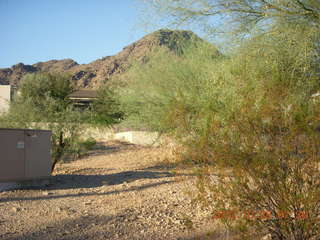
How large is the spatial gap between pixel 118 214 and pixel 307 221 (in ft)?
9.82

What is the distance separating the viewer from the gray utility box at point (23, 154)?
7.16m

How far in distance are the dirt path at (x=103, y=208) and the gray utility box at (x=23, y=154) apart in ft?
1.06

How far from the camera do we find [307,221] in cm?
290

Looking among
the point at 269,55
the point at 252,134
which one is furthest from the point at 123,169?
the point at 252,134

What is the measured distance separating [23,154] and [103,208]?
2.65 metres

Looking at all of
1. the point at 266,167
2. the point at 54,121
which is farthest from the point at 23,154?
the point at 266,167

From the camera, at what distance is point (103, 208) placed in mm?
5645

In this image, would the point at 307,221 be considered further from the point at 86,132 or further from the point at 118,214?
the point at 86,132

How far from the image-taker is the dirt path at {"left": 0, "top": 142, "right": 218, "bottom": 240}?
14.5ft

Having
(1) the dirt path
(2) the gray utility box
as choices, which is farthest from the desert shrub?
(2) the gray utility box

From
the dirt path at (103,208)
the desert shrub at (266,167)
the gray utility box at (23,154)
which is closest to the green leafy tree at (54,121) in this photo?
the dirt path at (103,208)

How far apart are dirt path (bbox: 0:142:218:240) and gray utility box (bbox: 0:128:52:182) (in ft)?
1.06

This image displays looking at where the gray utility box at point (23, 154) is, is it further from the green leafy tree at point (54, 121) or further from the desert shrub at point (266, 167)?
the desert shrub at point (266, 167)

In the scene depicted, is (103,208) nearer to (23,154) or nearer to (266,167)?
(23,154)
